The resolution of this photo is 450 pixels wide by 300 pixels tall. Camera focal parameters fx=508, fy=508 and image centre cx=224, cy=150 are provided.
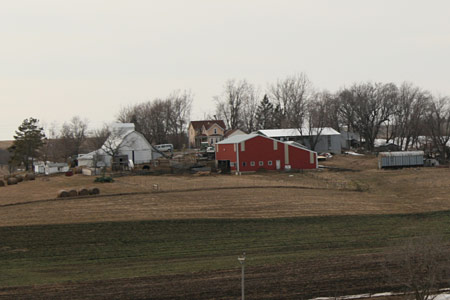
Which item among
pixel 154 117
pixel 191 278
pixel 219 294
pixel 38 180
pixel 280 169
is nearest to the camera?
pixel 219 294

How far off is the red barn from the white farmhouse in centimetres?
1282

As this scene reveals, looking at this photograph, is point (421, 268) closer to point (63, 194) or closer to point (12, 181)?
point (63, 194)

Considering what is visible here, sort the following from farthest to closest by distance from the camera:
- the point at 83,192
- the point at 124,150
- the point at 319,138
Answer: the point at 319,138 < the point at 124,150 < the point at 83,192

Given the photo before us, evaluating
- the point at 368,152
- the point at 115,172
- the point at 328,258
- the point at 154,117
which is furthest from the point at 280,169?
the point at 154,117

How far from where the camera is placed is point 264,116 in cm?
11569

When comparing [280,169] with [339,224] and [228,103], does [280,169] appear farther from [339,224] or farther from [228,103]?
[228,103]

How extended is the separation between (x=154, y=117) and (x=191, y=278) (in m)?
92.9

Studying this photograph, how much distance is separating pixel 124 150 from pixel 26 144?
20.7 meters

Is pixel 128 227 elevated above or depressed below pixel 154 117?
below

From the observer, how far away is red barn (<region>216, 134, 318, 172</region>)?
64.2 metres

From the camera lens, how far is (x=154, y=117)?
114 m

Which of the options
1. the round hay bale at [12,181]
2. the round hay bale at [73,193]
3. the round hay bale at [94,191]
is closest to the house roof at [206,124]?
the round hay bale at [12,181]

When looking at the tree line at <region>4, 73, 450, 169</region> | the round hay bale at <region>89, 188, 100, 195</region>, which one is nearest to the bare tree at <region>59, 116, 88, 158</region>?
the tree line at <region>4, 73, 450, 169</region>

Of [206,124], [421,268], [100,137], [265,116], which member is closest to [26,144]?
[100,137]
